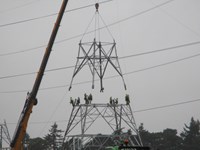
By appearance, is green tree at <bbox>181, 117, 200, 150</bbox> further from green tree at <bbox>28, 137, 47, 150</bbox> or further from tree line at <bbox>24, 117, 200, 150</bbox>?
green tree at <bbox>28, 137, 47, 150</bbox>

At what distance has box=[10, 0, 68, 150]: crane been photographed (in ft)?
52.0

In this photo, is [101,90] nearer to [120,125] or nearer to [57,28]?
[120,125]

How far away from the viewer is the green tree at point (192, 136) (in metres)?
89.2

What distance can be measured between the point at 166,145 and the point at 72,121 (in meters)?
78.2

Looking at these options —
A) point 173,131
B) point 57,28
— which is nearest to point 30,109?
point 57,28

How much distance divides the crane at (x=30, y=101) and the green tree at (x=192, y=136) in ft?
256

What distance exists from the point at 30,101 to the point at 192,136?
85.8 metres

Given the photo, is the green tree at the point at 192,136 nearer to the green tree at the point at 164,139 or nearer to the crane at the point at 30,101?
the green tree at the point at 164,139

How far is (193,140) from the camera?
92.1 meters

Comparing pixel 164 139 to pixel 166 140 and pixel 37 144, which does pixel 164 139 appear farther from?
pixel 37 144

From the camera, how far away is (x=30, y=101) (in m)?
16.7

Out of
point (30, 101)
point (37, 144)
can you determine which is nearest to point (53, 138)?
point (37, 144)

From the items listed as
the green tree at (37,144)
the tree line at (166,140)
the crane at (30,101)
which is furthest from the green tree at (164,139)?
the crane at (30,101)

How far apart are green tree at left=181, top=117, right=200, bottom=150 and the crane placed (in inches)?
3070
